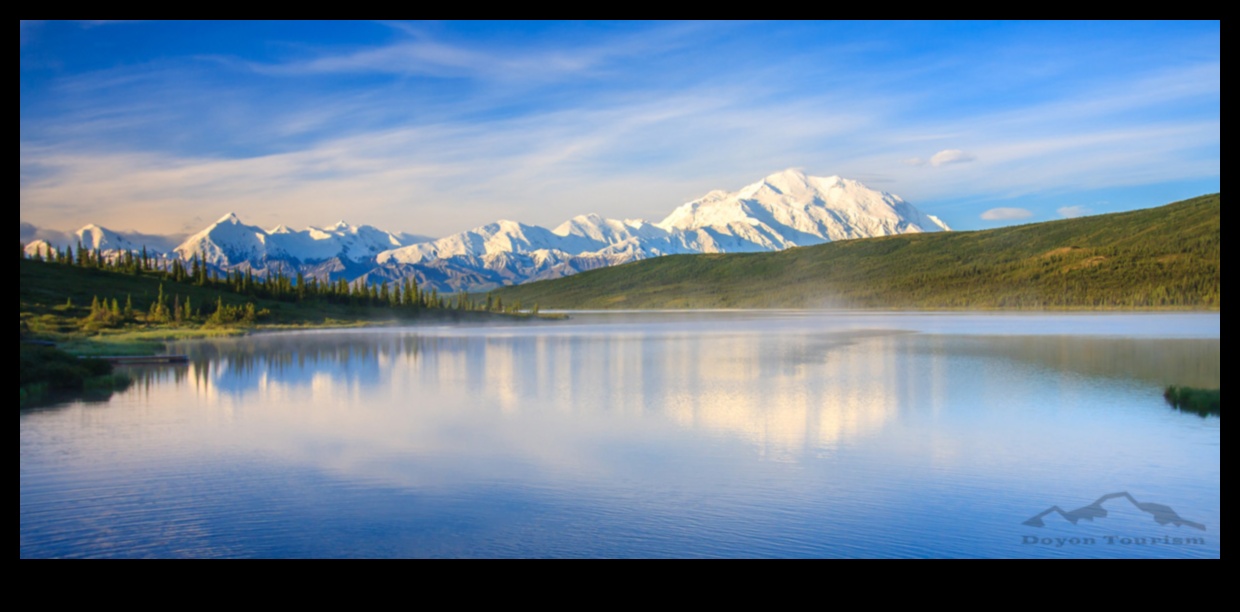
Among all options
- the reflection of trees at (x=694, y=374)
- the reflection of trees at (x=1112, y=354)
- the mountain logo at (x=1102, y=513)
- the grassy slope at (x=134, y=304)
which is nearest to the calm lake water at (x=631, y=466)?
the mountain logo at (x=1102, y=513)

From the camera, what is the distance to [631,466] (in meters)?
18.2

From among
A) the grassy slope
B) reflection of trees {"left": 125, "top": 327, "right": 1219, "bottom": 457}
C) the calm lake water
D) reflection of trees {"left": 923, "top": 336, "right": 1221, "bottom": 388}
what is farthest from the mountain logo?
the grassy slope

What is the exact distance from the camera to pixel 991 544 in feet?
42.4

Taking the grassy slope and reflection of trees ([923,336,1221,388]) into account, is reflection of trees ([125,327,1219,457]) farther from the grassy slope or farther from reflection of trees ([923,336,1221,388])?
the grassy slope

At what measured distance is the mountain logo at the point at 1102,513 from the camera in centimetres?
1427

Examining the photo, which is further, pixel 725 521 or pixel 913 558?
pixel 725 521

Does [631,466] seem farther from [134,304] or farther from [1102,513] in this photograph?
[134,304]

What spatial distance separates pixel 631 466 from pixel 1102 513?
326 inches

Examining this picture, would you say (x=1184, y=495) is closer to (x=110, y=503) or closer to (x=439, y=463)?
(x=439, y=463)

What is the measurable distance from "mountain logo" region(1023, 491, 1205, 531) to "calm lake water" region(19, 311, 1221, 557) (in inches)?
3.5

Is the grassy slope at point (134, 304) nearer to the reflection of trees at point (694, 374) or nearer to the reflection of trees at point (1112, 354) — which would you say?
the reflection of trees at point (694, 374)

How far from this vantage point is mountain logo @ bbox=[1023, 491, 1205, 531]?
14270mm
